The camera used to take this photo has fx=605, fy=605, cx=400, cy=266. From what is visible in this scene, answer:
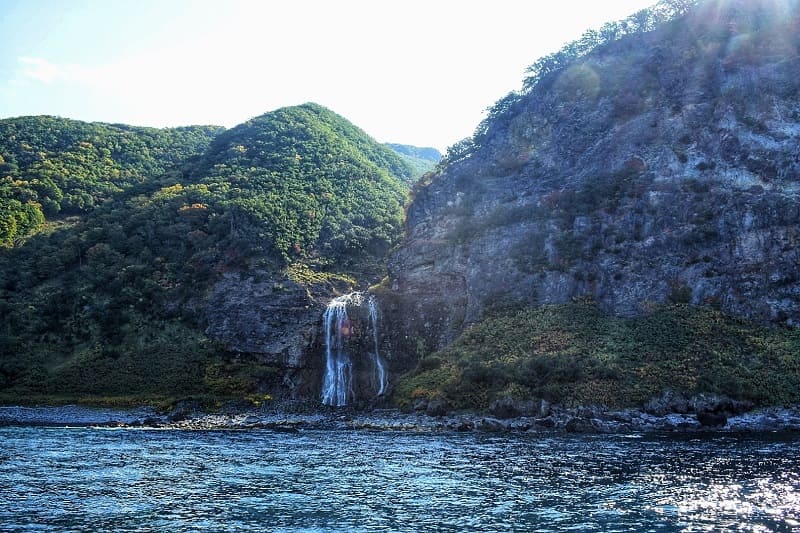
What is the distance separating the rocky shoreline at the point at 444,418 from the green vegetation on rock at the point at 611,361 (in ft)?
5.10

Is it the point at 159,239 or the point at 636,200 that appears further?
the point at 159,239

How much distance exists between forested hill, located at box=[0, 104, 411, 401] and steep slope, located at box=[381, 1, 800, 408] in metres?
18.7

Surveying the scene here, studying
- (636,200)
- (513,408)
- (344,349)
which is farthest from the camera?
(636,200)

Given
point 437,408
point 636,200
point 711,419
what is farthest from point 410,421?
point 636,200

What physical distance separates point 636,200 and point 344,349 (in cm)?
3911

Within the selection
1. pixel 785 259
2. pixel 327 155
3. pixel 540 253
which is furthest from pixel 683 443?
pixel 327 155

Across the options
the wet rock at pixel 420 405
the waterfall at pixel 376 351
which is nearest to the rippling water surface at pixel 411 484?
the wet rock at pixel 420 405

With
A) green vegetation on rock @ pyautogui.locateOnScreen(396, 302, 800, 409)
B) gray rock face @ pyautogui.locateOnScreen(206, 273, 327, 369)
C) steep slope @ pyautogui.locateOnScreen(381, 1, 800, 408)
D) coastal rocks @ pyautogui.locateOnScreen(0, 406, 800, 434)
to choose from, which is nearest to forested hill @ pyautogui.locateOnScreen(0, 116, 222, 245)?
gray rock face @ pyautogui.locateOnScreen(206, 273, 327, 369)

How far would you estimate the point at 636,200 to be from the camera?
7231 cm

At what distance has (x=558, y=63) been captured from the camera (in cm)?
11000

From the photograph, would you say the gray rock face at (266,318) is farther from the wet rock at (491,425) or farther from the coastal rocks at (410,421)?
the wet rock at (491,425)

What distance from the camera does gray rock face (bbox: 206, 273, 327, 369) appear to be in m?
72.9

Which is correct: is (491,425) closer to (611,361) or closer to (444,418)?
(444,418)

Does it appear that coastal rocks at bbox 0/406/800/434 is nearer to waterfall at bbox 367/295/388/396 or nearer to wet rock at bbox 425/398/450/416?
wet rock at bbox 425/398/450/416
